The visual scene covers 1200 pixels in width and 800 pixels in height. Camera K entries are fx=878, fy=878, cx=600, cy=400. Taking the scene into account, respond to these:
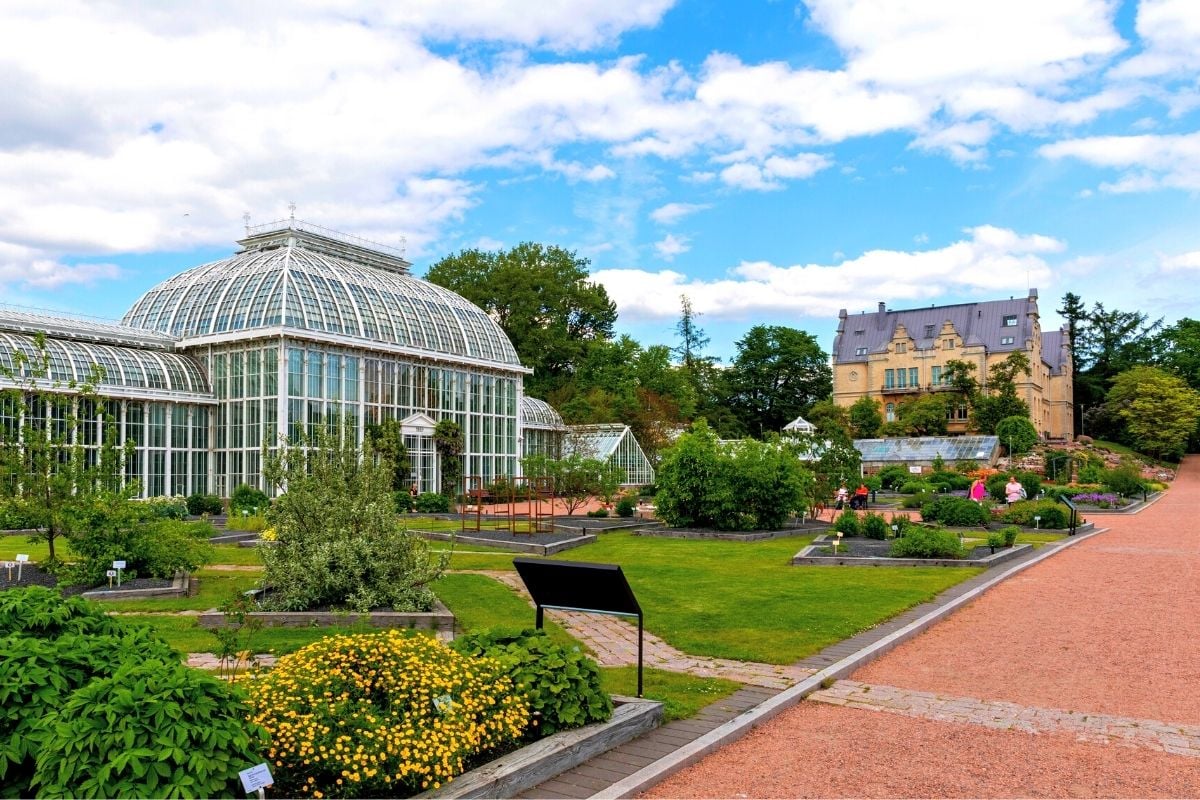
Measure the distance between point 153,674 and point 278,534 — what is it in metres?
7.62

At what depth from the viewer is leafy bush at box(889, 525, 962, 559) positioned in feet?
59.3

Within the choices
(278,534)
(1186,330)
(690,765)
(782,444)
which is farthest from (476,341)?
(1186,330)

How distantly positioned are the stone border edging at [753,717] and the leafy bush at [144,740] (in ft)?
7.62

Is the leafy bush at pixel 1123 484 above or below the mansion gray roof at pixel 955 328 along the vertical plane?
below

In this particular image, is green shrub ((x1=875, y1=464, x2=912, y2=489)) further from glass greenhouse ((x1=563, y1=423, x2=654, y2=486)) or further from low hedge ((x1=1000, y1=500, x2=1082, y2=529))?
low hedge ((x1=1000, y1=500, x2=1082, y2=529))

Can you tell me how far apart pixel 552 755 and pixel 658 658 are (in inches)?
149

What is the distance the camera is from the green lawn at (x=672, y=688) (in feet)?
24.9

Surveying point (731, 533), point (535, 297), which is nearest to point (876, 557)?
point (731, 533)

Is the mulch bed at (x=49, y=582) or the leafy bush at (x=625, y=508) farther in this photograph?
the leafy bush at (x=625, y=508)

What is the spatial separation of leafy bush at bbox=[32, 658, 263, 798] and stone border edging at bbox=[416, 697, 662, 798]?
4.24 ft

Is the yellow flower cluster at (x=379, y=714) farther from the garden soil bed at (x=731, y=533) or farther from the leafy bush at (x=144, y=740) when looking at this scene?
the garden soil bed at (x=731, y=533)

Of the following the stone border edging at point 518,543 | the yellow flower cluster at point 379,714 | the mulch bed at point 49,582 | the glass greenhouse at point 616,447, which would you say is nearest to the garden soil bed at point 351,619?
the mulch bed at point 49,582

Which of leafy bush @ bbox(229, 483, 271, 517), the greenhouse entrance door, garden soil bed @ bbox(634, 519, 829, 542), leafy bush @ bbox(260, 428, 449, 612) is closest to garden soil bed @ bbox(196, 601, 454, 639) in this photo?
leafy bush @ bbox(260, 428, 449, 612)

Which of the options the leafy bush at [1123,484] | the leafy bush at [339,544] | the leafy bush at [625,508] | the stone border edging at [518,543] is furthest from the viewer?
the leafy bush at [1123,484]
